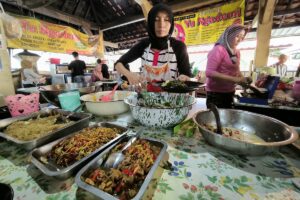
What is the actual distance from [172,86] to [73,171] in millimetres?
908

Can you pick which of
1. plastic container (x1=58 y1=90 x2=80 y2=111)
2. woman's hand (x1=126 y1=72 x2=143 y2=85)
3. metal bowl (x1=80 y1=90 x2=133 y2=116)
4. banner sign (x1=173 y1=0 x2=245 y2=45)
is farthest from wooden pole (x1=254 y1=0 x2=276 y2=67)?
plastic container (x1=58 y1=90 x2=80 y2=111)

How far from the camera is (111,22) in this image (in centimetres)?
619

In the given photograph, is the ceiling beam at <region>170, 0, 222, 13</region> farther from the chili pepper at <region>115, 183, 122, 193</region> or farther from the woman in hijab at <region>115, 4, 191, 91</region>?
the chili pepper at <region>115, 183, 122, 193</region>

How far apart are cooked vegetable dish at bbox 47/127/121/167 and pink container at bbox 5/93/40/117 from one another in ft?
2.14

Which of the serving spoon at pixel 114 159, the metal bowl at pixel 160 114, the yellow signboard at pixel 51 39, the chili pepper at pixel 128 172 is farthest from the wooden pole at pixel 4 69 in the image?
the yellow signboard at pixel 51 39

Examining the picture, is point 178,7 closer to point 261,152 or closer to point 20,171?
point 261,152

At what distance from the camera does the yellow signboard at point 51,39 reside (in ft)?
14.1

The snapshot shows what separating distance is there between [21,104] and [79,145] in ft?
2.53

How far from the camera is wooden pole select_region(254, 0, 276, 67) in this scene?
377 cm

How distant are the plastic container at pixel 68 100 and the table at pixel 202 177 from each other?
52 cm

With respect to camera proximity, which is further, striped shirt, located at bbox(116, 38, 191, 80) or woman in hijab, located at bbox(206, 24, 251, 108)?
woman in hijab, located at bbox(206, 24, 251, 108)

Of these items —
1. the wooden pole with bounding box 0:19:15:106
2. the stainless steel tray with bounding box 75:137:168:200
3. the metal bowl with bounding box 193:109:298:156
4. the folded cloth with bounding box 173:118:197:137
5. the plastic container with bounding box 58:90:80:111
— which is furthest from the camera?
the wooden pole with bounding box 0:19:15:106

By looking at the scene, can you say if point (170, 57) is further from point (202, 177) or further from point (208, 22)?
point (208, 22)

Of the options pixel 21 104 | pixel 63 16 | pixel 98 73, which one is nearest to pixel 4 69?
pixel 21 104
